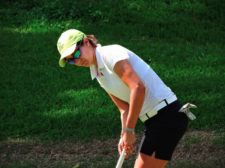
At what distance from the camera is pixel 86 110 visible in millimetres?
5535

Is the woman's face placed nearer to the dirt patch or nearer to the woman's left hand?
the woman's left hand

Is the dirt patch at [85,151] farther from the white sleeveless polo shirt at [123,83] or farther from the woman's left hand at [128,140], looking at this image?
the white sleeveless polo shirt at [123,83]

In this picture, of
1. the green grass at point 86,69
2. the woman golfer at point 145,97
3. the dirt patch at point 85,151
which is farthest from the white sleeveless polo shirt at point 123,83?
the green grass at point 86,69

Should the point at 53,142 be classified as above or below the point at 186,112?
below

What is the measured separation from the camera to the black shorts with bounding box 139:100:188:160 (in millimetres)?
2869

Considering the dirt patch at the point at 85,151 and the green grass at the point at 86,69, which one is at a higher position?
the green grass at the point at 86,69

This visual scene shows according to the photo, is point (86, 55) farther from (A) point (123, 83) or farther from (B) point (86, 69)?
(B) point (86, 69)

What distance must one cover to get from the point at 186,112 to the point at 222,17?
5857 millimetres

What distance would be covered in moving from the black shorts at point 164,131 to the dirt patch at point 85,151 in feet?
5.46

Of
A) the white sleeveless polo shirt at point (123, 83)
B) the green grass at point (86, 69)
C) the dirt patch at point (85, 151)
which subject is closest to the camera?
the white sleeveless polo shirt at point (123, 83)

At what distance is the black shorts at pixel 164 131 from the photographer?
2.87m

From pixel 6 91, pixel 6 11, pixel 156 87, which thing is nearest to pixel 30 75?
pixel 6 91

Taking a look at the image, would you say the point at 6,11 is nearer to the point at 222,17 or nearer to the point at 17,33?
the point at 17,33

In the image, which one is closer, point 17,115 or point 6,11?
point 17,115
